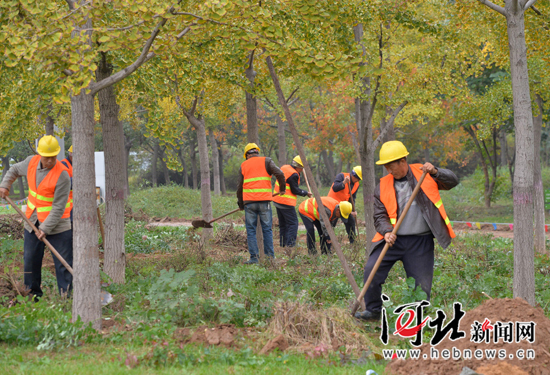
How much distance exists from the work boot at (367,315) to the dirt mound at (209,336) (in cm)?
123

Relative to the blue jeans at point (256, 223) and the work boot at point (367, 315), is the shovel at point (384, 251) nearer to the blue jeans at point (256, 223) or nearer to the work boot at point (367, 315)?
the work boot at point (367, 315)

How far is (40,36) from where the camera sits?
3.75 metres

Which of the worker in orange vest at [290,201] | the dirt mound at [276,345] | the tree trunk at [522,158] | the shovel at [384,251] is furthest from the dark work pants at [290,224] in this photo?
the dirt mound at [276,345]

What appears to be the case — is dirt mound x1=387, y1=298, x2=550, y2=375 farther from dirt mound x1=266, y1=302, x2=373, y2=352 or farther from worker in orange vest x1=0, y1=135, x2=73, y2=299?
worker in orange vest x1=0, y1=135, x2=73, y2=299

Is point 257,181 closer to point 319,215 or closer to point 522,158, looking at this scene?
point 319,215

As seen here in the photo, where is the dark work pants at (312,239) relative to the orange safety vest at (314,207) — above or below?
below

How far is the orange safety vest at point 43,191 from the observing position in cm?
568

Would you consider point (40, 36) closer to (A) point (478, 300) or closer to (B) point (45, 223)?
(B) point (45, 223)

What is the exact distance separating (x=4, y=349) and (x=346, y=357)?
2671 millimetres

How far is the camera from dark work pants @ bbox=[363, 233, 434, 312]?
4.86 m

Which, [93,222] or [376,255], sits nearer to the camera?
[93,222]

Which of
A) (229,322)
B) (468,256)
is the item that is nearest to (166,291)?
(229,322)

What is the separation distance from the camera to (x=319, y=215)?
8820 millimetres

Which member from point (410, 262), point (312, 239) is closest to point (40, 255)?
point (410, 262)
